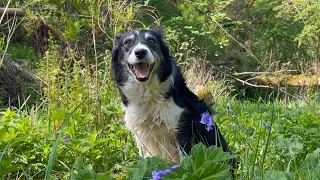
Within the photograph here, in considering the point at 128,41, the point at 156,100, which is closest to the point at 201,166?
the point at 156,100

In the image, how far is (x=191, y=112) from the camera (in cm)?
370

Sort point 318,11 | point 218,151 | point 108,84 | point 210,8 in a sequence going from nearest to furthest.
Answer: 1. point 218,151
2. point 108,84
3. point 318,11
4. point 210,8

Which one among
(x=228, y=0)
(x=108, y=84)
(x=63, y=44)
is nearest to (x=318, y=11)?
(x=228, y=0)

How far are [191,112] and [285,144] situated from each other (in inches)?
55.4

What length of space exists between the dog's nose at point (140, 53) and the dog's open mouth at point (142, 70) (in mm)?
154

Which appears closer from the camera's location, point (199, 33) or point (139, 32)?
point (139, 32)

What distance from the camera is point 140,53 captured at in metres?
3.64

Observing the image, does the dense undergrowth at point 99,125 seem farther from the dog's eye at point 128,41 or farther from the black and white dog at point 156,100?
the dog's eye at point 128,41

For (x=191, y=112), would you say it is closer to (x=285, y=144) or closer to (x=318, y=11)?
(x=285, y=144)

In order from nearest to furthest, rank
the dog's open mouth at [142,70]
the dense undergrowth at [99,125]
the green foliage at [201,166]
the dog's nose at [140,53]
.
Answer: the green foliage at [201,166] → the dense undergrowth at [99,125] → the dog's nose at [140,53] → the dog's open mouth at [142,70]

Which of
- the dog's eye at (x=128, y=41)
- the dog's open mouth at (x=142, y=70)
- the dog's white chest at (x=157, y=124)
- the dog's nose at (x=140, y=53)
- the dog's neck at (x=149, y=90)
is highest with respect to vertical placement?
the dog's eye at (x=128, y=41)

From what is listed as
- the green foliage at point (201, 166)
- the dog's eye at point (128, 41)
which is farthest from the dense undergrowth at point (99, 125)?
the dog's eye at point (128, 41)

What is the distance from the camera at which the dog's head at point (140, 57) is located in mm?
3697

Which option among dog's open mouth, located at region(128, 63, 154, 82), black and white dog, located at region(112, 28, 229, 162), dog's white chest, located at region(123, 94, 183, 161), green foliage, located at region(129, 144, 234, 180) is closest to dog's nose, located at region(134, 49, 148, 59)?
black and white dog, located at region(112, 28, 229, 162)
